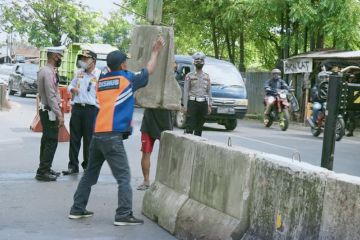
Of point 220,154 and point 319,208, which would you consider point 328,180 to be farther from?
point 220,154

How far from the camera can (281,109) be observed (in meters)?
18.3

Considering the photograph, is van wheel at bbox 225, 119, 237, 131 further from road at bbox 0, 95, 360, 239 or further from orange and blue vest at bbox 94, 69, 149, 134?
orange and blue vest at bbox 94, 69, 149, 134

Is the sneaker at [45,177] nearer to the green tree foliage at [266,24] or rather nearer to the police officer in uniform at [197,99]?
the police officer in uniform at [197,99]

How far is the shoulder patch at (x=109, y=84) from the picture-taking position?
6.02 metres

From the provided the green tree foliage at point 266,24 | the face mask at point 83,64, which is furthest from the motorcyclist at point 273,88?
the face mask at point 83,64

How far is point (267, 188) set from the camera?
15.4ft

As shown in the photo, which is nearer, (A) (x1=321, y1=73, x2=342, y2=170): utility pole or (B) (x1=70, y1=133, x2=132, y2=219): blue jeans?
(A) (x1=321, y1=73, x2=342, y2=170): utility pole

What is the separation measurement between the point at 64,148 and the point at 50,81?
3.49 m

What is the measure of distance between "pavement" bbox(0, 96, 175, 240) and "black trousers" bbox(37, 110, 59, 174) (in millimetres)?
244

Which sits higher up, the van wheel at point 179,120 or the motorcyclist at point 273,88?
the motorcyclist at point 273,88

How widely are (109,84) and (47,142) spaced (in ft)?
9.27

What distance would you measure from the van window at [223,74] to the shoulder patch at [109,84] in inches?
444

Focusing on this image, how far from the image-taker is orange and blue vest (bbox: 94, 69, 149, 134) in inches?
237

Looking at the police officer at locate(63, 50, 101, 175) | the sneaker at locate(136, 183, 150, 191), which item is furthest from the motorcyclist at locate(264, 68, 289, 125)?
the sneaker at locate(136, 183, 150, 191)
